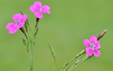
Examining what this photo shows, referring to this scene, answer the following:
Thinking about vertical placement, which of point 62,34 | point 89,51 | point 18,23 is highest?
point 62,34

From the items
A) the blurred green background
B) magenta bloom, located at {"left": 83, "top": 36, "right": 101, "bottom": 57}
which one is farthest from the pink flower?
the blurred green background

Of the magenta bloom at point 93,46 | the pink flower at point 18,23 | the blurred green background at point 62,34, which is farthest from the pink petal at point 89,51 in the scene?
the blurred green background at point 62,34

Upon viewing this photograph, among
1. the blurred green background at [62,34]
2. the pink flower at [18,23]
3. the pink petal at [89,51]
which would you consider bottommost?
the pink petal at [89,51]

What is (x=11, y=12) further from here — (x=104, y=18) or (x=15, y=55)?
(x=104, y=18)

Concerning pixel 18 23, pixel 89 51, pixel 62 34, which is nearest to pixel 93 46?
pixel 89 51

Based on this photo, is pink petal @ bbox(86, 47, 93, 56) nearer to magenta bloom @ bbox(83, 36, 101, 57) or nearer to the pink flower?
magenta bloom @ bbox(83, 36, 101, 57)

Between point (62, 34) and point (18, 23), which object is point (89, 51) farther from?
point (62, 34)

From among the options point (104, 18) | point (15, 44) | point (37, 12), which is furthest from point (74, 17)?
point (37, 12)

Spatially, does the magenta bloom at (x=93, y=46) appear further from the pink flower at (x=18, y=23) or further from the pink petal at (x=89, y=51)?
the pink flower at (x=18, y=23)
